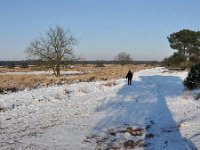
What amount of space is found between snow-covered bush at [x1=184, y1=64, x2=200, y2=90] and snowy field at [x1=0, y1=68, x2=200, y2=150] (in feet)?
14.1

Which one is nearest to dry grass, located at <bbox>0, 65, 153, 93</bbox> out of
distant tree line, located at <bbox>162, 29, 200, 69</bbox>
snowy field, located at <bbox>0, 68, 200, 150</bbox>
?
snowy field, located at <bbox>0, 68, 200, 150</bbox>

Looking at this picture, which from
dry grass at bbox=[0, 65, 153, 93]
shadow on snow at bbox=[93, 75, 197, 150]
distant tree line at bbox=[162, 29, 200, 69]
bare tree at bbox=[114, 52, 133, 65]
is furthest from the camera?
bare tree at bbox=[114, 52, 133, 65]

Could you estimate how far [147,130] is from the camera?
12.3 meters

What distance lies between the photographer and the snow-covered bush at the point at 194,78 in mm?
24159

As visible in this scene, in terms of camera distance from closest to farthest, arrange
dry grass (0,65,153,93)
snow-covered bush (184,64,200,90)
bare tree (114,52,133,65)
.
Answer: snow-covered bush (184,64,200,90), dry grass (0,65,153,93), bare tree (114,52,133,65)

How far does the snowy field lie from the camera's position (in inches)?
412

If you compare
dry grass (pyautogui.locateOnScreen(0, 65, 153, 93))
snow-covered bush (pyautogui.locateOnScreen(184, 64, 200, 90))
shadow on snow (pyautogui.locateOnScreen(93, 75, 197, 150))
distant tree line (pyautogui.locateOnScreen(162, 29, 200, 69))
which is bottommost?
dry grass (pyautogui.locateOnScreen(0, 65, 153, 93))

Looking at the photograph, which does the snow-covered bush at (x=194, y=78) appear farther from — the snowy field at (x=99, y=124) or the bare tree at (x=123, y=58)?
the bare tree at (x=123, y=58)

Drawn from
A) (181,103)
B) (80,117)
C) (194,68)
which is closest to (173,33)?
(194,68)

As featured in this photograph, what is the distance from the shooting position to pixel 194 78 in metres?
24.8

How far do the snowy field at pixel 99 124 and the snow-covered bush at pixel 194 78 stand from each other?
4.31 meters

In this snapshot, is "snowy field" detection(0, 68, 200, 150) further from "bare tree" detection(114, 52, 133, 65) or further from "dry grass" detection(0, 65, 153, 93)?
"bare tree" detection(114, 52, 133, 65)

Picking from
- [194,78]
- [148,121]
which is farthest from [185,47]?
[148,121]

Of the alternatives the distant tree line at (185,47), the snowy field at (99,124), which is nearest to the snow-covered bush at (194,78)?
the snowy field at (99,124)
